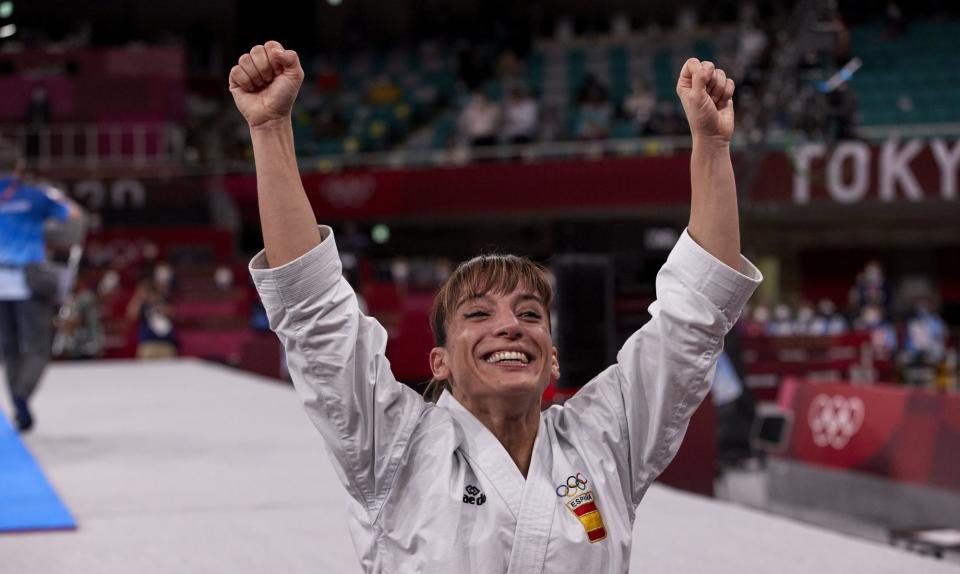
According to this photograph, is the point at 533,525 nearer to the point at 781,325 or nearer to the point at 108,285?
the point at 781,325

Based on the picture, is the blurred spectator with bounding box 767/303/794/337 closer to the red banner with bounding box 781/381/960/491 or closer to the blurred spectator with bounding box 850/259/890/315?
the blurred spectator with bounding box 850/259/890/315

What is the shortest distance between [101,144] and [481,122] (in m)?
6.17

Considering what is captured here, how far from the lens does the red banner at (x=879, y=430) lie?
6.01 metres

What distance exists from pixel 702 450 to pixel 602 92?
12.6 metres

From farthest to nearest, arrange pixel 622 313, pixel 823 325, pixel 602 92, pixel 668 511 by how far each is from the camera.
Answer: pixel 602 92
pixel 823 325
pixel 622 313
pixel 668 511

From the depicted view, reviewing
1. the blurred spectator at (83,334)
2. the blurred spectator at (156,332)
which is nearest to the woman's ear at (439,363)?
the blurred spectator at (156,332)

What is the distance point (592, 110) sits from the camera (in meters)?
17.5

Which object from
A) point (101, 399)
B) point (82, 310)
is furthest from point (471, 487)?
point (82, 310)

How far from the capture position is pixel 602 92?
58.4 feet

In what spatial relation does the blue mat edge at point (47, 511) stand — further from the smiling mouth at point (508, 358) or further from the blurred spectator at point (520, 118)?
the blurred spectator at point (520, 118)

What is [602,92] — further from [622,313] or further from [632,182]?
[622,313]

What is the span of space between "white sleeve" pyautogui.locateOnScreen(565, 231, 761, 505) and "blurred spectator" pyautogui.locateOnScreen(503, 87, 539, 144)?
15.3 m

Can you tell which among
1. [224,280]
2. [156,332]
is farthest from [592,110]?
[156,332]

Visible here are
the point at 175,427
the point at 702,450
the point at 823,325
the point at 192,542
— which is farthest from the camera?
the point at 823,325
